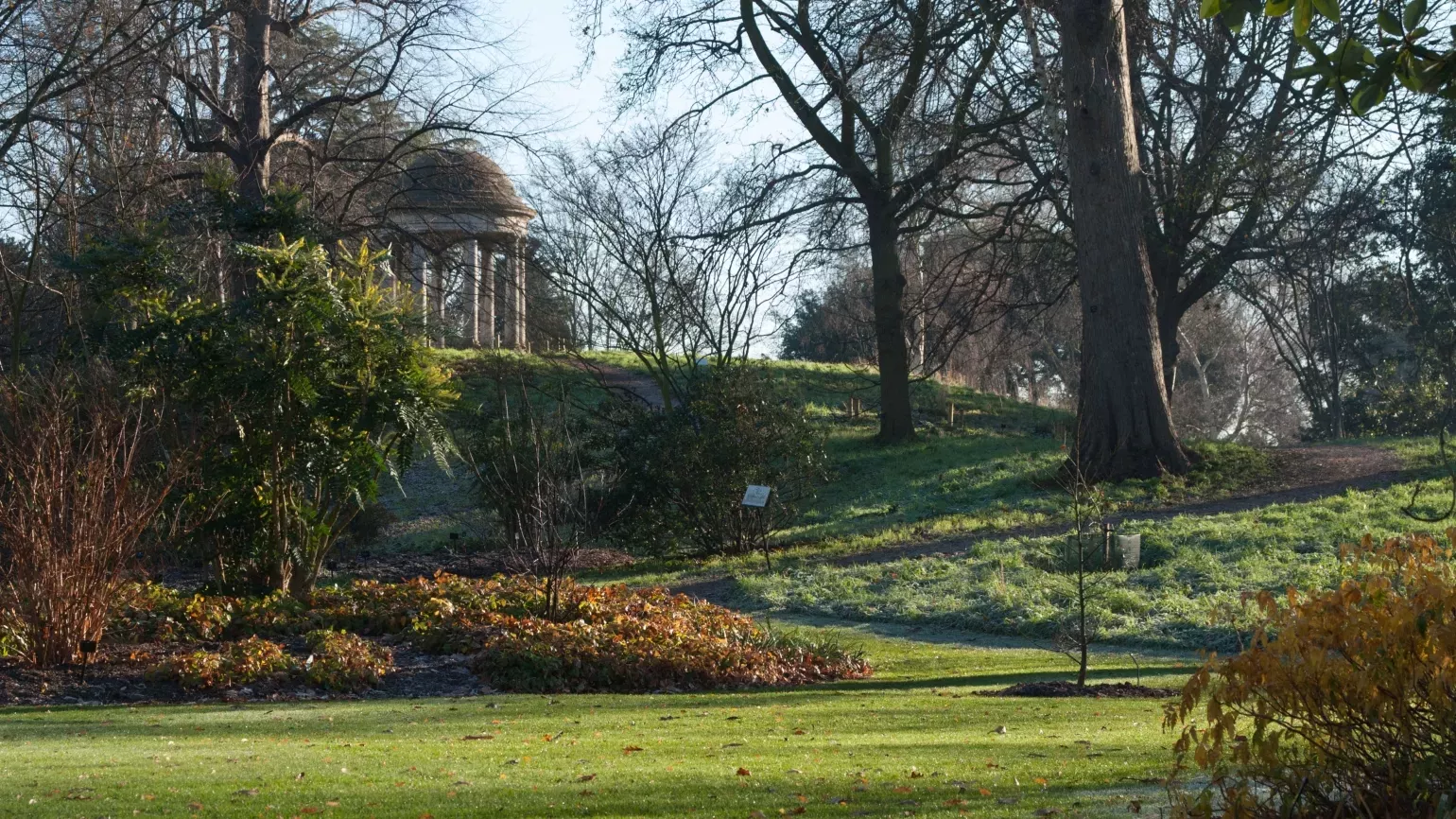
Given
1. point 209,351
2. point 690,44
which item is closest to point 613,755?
point 209,351

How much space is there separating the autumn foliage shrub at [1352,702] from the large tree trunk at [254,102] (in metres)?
17.7

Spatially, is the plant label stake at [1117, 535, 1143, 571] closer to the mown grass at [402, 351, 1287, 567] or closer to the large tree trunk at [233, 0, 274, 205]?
the mown grass at [402, 351, 1287, 567]

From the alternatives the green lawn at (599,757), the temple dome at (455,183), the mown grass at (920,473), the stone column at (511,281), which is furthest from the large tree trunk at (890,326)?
the green lawn at (599,757)

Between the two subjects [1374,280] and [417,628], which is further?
[1374,280]

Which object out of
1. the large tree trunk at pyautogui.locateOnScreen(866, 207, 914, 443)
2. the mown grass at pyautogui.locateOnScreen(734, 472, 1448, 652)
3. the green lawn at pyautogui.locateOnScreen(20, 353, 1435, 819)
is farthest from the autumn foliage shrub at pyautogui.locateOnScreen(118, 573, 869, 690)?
the large tree trunk at pyautogui.locateOnScreen(866, 207, 914, 443)

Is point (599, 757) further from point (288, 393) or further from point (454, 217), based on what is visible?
point (454, 217)

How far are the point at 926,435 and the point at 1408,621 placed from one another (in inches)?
1038

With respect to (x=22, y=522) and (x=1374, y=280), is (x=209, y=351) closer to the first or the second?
(x=22, y=522)

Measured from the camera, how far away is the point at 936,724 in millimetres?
8219

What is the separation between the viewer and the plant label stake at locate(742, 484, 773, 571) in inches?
696

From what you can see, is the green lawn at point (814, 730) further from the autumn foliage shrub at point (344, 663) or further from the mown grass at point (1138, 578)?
the autumn foliage shrub at point (344, 663)

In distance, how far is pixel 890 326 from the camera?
28125 millimetres

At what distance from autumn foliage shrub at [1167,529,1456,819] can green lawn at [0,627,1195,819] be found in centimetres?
84

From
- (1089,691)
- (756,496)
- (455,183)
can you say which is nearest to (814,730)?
(1089,691)
